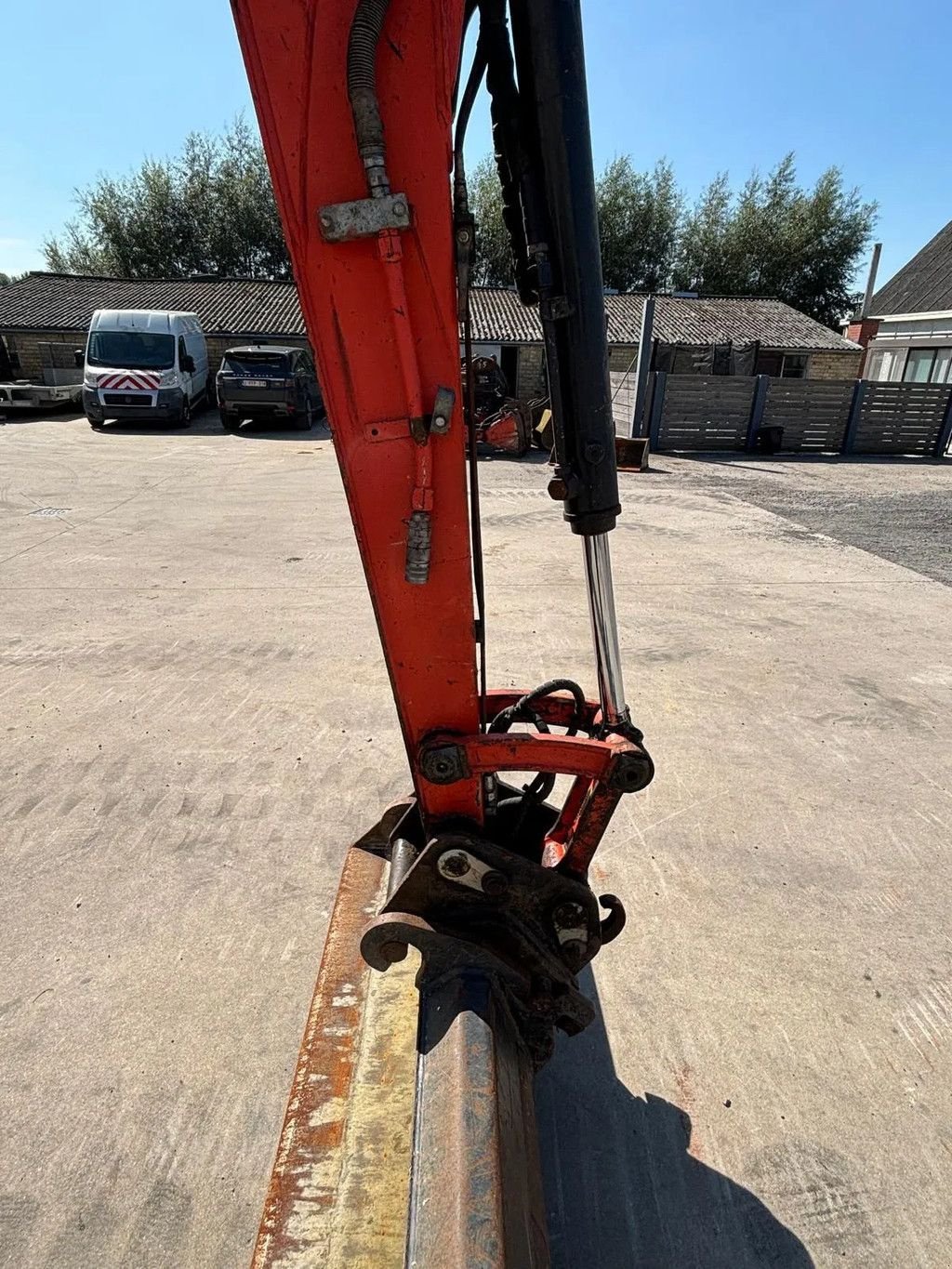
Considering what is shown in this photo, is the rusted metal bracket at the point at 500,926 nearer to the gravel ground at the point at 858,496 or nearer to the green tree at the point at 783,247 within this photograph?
the gravel ground at the point at 858,496

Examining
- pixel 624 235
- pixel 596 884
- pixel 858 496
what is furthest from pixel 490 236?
pixel 596 884

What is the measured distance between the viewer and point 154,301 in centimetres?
2330

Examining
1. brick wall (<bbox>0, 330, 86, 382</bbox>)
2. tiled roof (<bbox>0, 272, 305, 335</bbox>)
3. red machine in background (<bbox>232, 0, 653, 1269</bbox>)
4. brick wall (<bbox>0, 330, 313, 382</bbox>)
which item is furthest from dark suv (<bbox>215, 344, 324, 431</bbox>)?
red machine in background (<bbox>232, 0, 653, 1269</bbox>)

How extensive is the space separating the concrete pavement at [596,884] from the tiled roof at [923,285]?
21479mm

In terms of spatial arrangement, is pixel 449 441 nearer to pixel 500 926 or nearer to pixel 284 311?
pixel 500 926

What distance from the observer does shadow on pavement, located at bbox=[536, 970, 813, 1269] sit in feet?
5.81

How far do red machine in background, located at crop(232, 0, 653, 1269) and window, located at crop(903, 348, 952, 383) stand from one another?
24943 millimetres

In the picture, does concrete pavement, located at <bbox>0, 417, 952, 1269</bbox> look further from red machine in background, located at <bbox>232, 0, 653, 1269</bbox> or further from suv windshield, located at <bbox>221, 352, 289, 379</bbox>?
suv windshield, located at <bbox>221, 352, 289, 379</bbox>

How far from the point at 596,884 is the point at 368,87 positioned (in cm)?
263

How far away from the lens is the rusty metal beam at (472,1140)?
1220 millimetres

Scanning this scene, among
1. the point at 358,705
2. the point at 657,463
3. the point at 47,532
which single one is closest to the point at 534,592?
the point at 358,705

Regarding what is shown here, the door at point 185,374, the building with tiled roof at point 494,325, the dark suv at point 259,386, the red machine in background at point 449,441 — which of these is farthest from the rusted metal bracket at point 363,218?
the building with tiled roof at point 494,325

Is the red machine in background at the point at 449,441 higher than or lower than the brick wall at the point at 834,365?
higher

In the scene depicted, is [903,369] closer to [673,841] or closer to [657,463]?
[657,463]
